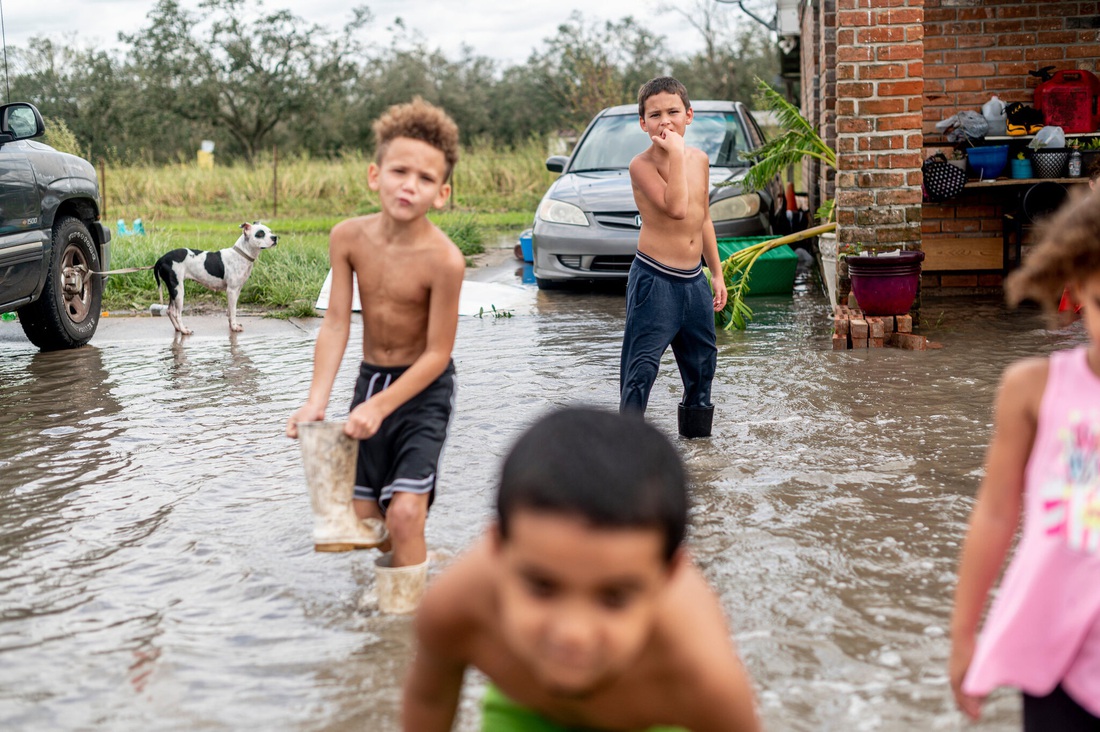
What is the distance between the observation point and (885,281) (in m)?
7.37

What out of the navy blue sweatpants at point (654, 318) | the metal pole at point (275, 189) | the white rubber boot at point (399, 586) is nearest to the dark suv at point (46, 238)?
the navy blue sweatpants at point (654, 318)

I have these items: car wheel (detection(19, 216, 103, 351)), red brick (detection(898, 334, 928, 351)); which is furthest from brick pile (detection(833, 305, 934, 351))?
car wheel (detection(19, 216, 103, 351))

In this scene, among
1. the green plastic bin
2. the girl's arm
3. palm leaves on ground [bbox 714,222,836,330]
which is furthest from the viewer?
the green plastic bin

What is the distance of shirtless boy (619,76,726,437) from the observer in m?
4.96

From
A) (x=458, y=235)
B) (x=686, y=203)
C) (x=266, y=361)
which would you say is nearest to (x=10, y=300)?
(x=266, y=361)

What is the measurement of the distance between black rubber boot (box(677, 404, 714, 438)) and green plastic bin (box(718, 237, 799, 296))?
4.27 m

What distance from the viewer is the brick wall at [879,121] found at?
739 cm

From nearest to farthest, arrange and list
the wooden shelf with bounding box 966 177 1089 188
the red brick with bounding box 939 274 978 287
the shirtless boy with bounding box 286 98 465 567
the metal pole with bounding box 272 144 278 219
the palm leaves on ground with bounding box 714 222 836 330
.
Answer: the shirtless boy with bounding box 286 98 465 567, the palm leaves on ground with bounding box 714 222 836 330, the wooden shelf with bounding box 966 177 1089 188, the red brick with bounding box 939 274 978 287, the metal pole with bounding box 272 144 278 219

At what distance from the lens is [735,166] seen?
1065 cm

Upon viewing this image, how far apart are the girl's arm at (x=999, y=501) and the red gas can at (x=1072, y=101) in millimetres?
7845

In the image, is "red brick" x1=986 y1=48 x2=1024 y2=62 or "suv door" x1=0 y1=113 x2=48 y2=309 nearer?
"suv door" x1=0 y1=113 x2=48 y2=309

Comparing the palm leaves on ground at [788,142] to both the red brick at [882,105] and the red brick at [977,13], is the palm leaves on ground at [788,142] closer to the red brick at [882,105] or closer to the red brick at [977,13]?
the red brick at [882,105]

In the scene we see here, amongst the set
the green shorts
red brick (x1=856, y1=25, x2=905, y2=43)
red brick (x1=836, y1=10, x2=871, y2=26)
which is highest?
red brick (x1=836, y1=10, x2=871, y2=26)

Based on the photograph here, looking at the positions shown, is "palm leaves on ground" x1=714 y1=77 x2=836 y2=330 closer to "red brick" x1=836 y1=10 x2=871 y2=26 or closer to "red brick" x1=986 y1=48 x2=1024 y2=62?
"red brick" x1=836 y1=10 x2=871 y2=26
